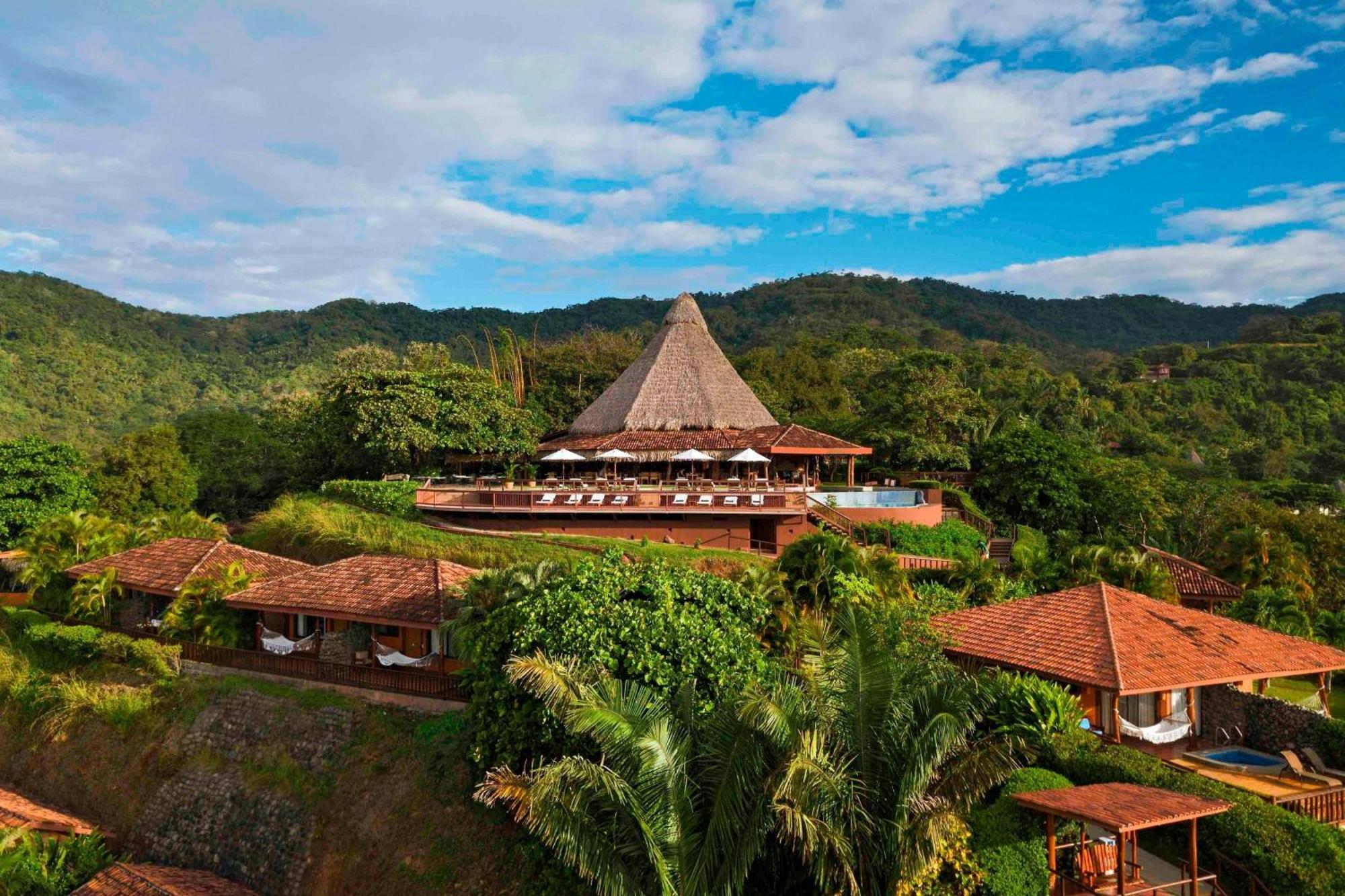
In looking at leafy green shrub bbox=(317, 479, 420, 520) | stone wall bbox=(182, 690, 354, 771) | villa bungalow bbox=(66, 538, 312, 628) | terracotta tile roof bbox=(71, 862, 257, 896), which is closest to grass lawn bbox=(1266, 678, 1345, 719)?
stone wall bbox=(182, 690, 354, 771)

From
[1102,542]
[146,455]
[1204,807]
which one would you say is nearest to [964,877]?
[1204,807]

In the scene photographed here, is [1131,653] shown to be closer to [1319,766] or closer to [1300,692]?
[1319,766]

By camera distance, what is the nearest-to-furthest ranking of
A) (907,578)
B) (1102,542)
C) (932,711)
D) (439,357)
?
(932,711), (907,578), (1102,542), (439,357)

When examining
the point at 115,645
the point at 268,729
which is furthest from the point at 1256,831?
the point at 115,645

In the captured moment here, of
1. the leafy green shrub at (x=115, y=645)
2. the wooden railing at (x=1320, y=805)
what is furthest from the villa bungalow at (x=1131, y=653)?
the leafy green shrub at (x=115, y=645)

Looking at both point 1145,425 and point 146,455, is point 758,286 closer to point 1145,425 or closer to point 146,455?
point 1145,425

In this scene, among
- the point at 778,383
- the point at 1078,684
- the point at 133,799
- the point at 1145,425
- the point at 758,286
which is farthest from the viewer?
the point at 758,286

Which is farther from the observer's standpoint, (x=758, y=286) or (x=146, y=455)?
(x=758, y=286)

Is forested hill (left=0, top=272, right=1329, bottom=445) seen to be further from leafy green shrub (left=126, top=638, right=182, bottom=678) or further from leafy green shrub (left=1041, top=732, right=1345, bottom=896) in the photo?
leafy green shrub (left=1041, top=732, right=1345, bottom=896)
